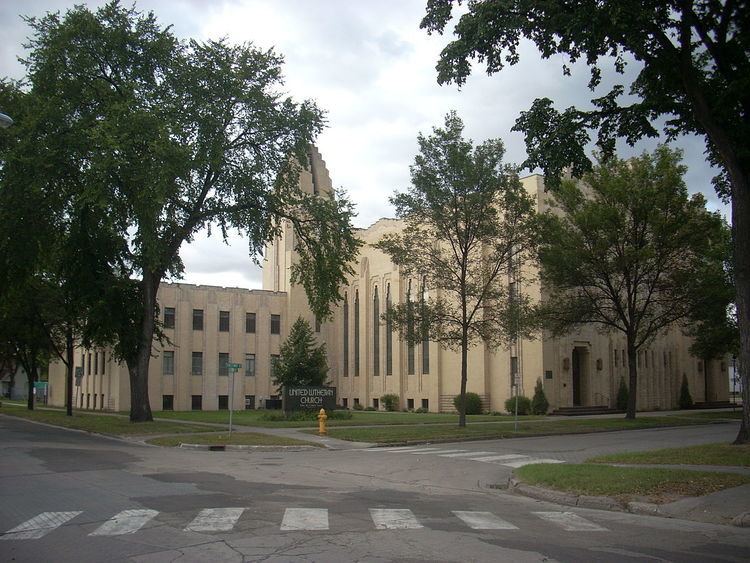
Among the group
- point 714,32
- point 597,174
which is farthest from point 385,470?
point 597,174

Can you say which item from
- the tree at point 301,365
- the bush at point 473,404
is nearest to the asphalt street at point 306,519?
the tree at point 301,365

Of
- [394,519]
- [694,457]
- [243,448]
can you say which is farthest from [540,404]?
[394,519]

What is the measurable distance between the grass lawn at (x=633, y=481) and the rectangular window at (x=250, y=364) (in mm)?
45131

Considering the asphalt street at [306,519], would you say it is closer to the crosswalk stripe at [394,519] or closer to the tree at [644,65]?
the crosswalk stripe at [394,519]

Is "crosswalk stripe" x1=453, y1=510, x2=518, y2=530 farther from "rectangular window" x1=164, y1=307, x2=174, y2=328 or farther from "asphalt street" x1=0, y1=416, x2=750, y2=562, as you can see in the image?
"rectangular window" x1=164, y1=307, x2=174, y2=328

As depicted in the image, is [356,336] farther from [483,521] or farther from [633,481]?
[483,521]

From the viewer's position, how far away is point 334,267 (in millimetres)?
31219

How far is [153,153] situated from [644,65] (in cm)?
1710

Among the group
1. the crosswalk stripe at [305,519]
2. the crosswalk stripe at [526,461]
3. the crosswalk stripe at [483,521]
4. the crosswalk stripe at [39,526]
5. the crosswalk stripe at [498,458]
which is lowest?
the crosswalk stripe at [498,458]

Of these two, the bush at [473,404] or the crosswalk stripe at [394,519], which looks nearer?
the crosswalk stripe at [394,519]

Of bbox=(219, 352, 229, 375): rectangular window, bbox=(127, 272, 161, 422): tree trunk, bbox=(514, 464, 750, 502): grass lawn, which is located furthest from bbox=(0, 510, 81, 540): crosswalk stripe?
bbox=(219, 352, 229, 375): rectangular window

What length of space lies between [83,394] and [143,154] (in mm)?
41807

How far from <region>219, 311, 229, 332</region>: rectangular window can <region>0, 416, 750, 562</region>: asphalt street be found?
39348 millimetres

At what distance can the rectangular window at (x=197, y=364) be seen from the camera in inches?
2146
